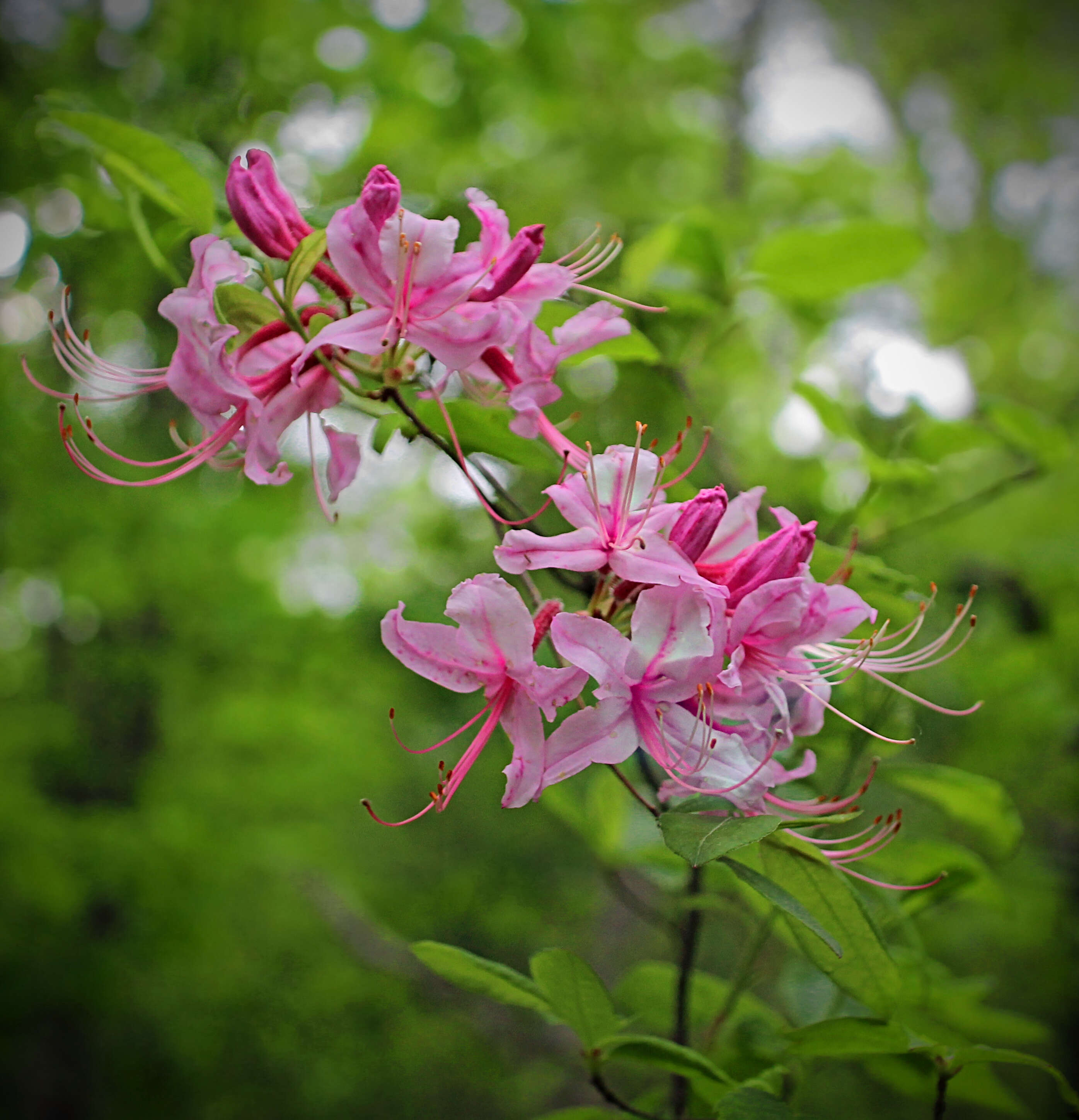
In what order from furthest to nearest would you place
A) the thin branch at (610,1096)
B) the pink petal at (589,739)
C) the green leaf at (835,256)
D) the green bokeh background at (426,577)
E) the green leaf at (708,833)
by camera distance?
the green bokeh background at (426,577) → the green leaf at (835,256) → the thin branch at (610,1096) → the pink petal at (589,739) → the green leaf at (708,833)

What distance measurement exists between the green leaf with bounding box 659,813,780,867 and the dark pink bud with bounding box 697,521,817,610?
7.5 inches

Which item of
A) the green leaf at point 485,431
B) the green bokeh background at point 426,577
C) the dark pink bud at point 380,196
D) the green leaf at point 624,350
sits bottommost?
the green bokeh background at point 426,577

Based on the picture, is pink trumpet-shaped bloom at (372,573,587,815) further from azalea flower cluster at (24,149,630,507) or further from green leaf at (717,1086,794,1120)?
green leaf at (717,1086,794,1120)

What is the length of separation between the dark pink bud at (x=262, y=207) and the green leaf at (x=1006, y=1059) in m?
1.03

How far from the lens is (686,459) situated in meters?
1.22

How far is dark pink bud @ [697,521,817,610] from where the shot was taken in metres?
0.74

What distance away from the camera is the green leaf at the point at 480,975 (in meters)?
0.86

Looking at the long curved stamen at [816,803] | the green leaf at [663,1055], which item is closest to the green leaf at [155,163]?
the long curved stamen at [816,803]

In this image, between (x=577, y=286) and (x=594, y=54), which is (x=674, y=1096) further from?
(x=594, y=54)

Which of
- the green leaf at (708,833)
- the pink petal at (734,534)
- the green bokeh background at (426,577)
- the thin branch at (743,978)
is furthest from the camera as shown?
the green bokeh background at (426,577)

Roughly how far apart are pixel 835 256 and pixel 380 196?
800 mm

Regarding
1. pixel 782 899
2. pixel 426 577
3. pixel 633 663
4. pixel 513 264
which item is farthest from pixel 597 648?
pixel 426 577

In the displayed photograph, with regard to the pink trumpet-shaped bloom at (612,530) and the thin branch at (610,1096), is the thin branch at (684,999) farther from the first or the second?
the pink trumpet-shaped bloom at (612,530)

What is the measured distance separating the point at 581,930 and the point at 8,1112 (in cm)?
328
